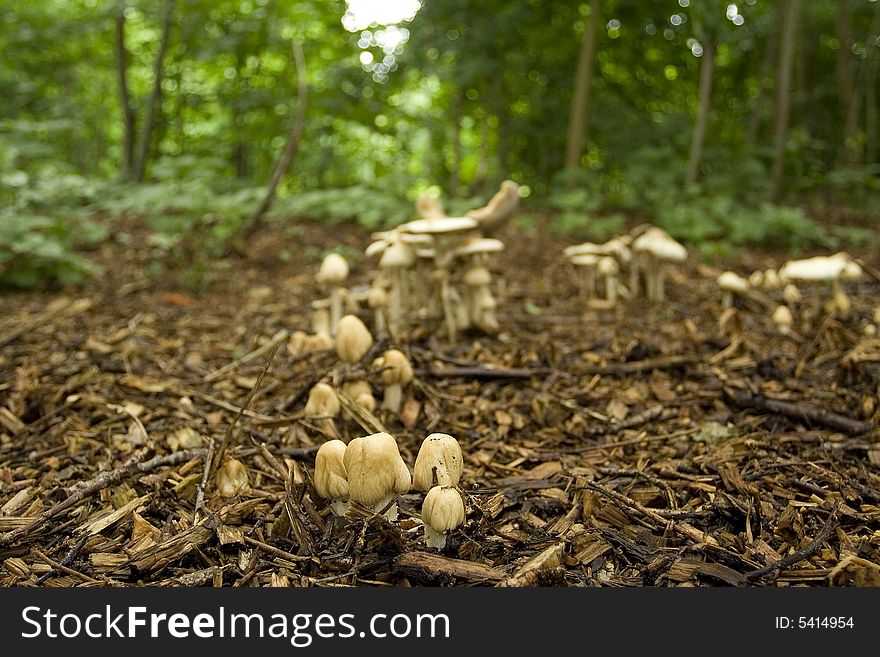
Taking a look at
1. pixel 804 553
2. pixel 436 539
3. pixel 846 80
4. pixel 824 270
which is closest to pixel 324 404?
pixel 436 539

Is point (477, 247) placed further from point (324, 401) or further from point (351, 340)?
point (324, 401)

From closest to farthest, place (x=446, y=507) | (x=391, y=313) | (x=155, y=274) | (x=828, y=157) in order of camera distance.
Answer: (x=446, y=507) < (x=391, y=313) < (x=155, y=274) < (x=828, y=157)

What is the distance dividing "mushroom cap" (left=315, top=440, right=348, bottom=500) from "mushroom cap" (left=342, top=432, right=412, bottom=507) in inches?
3.9

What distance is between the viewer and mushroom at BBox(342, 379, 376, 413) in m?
3.13

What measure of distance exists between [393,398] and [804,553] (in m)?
1.91

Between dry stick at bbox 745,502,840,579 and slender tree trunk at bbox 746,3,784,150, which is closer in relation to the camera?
dry stick at bbox 745,502,840,579

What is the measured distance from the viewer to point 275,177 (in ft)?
22.6

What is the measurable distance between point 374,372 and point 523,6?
26.2 feet

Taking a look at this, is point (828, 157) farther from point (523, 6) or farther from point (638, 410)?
point (638, 410)

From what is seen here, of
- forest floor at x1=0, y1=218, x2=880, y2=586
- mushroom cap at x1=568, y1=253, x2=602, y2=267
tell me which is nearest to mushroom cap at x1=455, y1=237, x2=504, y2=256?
forest floor at x1=0, y1=218, x2=880, y2=586

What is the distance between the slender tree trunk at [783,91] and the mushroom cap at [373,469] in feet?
28.4

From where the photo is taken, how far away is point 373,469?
2062 mm

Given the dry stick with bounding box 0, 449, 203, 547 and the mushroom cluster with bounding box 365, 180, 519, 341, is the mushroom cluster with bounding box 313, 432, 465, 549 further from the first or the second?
the mushroom cluster with bounding box 365, 180, 519, 341

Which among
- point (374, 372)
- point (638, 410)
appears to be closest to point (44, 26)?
point (374, 372)
